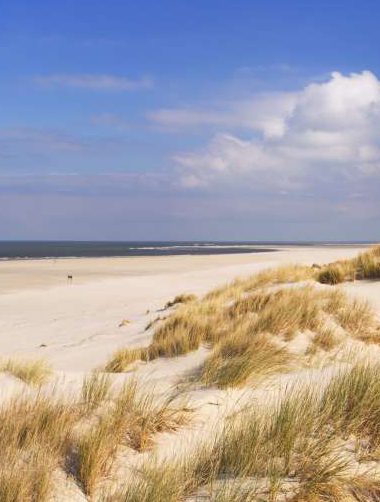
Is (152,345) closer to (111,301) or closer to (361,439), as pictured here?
(361,439)

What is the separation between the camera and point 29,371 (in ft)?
17.3

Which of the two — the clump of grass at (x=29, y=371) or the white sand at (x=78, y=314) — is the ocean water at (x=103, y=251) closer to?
the white sand at (x=78, y=314)

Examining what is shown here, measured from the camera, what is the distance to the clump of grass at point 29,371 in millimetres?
5125

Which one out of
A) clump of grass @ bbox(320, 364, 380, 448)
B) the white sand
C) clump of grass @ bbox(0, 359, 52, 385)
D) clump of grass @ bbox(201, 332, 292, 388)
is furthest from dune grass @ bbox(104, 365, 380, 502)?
the white sand

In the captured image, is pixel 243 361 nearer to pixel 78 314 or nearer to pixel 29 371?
pixel 29 371

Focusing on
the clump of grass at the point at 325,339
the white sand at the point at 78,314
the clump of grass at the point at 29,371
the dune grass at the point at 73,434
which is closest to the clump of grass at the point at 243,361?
the clump of grass at the point at 325,339

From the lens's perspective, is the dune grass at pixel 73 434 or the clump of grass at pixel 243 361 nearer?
the dune grass at pixel 73 434

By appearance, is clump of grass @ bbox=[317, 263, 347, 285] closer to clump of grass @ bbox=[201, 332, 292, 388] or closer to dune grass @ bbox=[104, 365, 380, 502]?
clump of grass @ bbox=[201, 332, 292, 388]

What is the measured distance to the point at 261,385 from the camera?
4.86 m

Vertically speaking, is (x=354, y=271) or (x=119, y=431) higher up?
(x=354, y=271)

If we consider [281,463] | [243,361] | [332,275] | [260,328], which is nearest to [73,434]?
[281,463]

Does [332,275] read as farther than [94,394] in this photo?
Yes

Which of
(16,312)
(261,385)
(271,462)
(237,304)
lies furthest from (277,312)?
(16,312)

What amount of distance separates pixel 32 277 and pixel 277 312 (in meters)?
23.6
